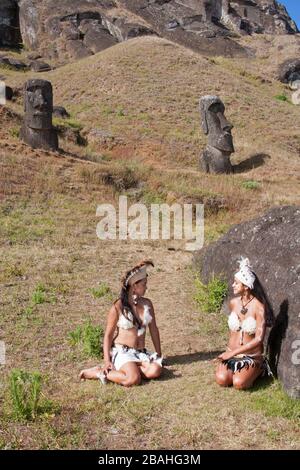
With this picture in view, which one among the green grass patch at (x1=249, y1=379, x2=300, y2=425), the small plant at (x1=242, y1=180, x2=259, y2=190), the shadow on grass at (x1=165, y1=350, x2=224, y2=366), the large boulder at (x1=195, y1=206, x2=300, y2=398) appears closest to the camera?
the green grass patch at (x1=249, y1=379, x2=300, y2=425)

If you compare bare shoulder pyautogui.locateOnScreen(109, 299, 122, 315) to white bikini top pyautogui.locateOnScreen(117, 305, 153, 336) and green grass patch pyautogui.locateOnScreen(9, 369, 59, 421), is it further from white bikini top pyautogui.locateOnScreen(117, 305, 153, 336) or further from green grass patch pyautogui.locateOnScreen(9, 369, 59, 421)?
green grass patch pyautogui.locateOnScreen(9, 369, 59, 421)

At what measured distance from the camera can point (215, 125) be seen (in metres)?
20.1

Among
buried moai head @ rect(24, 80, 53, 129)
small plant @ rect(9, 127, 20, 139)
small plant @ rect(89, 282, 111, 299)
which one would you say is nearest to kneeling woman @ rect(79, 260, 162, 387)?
small plant @ rect(89, 282, 111, 299)

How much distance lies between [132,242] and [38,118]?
261 inches

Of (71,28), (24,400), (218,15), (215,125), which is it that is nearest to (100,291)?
(24,400)

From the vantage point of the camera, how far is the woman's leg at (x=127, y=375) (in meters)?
5.29

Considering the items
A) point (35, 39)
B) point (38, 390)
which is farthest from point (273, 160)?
point (35, 39)

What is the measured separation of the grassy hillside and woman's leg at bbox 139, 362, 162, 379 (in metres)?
0.07

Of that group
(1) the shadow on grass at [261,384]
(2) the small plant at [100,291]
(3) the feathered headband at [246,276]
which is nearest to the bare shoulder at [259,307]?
(3) the feathered headband at [246,276]

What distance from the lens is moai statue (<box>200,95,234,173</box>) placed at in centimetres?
1941

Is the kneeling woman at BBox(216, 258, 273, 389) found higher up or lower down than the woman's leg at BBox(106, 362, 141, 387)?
higher up

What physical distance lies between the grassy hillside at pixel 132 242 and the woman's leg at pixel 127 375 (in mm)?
131

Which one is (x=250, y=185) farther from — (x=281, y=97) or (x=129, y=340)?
(x=281, y=97)

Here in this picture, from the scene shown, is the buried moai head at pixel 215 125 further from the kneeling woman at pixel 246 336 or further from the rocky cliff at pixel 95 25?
the rocky cliff at pixel 95 25
